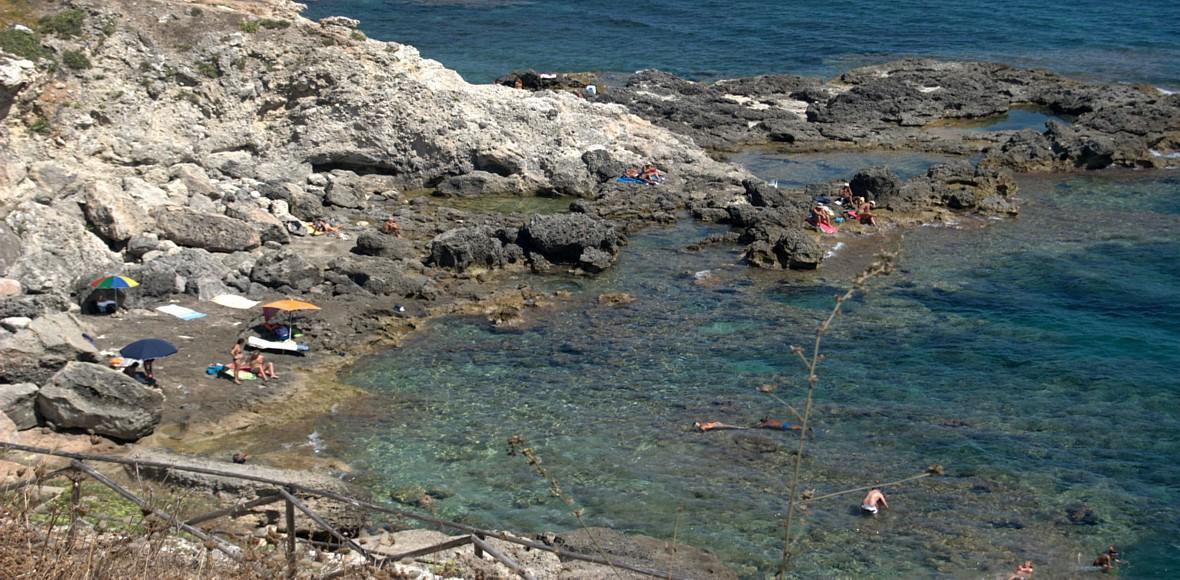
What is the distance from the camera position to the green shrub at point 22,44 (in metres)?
28.8

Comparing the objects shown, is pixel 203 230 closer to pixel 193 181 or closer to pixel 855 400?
pixel 193 181

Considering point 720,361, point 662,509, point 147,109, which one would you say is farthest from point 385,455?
point 147,109

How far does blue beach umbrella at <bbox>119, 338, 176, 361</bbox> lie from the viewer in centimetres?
1927

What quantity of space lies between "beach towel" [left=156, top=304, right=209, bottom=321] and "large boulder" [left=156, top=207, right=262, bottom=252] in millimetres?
3002

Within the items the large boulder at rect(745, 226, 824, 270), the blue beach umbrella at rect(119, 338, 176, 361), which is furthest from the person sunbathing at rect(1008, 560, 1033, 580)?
the blue beach umbrella at rect(119, 338, 176, 361)

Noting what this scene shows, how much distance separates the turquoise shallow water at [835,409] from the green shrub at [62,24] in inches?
583

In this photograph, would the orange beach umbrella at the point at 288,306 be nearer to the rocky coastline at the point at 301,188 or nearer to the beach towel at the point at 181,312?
the rocky coastline at the point at 301,188

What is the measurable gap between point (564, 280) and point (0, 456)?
15.0 m

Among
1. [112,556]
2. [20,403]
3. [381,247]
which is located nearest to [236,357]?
[20,403]

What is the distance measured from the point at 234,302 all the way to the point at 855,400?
13135mm

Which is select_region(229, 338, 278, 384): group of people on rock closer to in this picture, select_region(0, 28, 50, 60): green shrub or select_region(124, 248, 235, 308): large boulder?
select_region(124, 248, 235, 308): large boulder

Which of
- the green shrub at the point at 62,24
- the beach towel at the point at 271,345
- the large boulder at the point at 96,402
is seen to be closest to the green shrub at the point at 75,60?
the green shrub at the point at 62,24

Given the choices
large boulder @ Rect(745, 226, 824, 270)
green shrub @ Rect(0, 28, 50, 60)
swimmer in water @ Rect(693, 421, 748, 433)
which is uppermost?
green shrub @ Rect(0, 28, 50, 60)

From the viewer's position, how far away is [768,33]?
212ft
